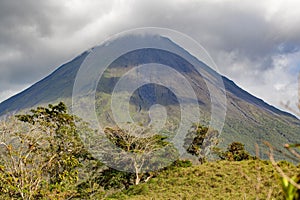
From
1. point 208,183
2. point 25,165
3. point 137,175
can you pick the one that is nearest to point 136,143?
point 137,175

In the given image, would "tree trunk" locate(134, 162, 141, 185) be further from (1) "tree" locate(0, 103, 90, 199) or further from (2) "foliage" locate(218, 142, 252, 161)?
(2) "foliage" locate(218, 142, 252, 161)

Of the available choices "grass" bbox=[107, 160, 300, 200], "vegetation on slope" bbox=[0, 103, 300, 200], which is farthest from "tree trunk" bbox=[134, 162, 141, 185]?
"grass" bbox=[107, 160, 300, 200]

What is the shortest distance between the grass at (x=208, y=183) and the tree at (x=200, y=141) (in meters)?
9.68

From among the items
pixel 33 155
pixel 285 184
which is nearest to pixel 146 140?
pixel 33 155

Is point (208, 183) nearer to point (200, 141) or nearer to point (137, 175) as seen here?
point (137, 175)

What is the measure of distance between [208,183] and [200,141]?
14.3 metres

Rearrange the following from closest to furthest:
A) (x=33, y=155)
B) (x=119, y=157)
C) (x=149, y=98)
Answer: (x=33, y=155), (x=119, y=157), (x=149, y=98)

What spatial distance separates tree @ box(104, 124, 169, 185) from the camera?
23453 millimetres

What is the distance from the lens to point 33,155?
50.9 ft

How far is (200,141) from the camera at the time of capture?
103 ft

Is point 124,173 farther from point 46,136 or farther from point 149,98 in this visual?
point 149,98

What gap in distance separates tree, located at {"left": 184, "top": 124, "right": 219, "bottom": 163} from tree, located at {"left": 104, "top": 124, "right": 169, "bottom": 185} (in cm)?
683

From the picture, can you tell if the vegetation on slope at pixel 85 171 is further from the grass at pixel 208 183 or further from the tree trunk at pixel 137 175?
the tree trunk at pixel 137 175

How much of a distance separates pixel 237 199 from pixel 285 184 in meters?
13.1
